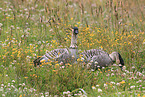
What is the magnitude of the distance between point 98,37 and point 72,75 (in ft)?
10.1

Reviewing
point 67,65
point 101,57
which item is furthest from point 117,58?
point 67,65

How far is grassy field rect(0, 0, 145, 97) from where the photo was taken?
17.2 feet

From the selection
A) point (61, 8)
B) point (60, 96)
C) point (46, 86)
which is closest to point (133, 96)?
point (60, 96)

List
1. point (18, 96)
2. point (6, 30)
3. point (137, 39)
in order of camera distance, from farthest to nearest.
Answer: point (6, 30), point (137, 39), point (18, 96)

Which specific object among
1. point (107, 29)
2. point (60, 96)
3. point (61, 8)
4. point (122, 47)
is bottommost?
point (60, 96)

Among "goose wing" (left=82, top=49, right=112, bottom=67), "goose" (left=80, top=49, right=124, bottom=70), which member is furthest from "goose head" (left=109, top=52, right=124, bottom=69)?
"goose wing" (left=82, top=49, right=112, bottom=67)

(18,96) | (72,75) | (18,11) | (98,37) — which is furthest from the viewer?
(18,11)

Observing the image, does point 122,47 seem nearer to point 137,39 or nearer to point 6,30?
point 137,39

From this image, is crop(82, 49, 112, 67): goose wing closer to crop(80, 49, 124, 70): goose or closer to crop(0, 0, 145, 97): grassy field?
crop(80, 49, 124, 70): goose

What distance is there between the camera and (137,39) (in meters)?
7.44

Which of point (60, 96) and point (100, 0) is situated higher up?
point (100, 0)

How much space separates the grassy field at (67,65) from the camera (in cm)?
523

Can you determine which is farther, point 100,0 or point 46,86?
point 100,0

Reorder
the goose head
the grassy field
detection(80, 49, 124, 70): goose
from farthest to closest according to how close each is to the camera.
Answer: detection(80, 49, 124, 70): goose < the goose head < the grassy field
